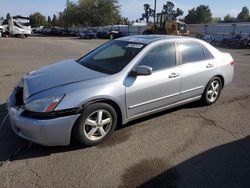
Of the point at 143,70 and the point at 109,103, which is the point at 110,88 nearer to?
the point at 109,103

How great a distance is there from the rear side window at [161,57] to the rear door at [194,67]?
22 cm

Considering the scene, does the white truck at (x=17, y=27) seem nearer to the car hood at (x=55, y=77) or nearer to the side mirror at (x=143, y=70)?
the car hood at (x=55, y=77)

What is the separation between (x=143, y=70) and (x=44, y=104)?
1.56 meters

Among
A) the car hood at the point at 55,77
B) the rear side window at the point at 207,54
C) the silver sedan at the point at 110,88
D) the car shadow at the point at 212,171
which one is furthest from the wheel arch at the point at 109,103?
the rear side window at the point at 207,54

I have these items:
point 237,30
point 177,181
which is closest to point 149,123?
point 177,181

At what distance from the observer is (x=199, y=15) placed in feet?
412

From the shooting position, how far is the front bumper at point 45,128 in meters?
4.09

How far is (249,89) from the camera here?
8.26 m

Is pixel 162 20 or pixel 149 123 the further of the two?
pixel 162 20

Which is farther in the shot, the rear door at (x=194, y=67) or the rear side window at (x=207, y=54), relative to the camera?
the rear side window at (x=207, y=54)

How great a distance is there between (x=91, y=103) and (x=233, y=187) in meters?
2.06

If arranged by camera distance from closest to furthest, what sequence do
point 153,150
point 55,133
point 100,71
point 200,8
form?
point 55,133 < point 153,150 < point 100,71 < point 200,8

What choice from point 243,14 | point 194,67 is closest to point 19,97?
point 194,67

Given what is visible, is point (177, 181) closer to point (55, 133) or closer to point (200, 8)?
point (55, 133)
